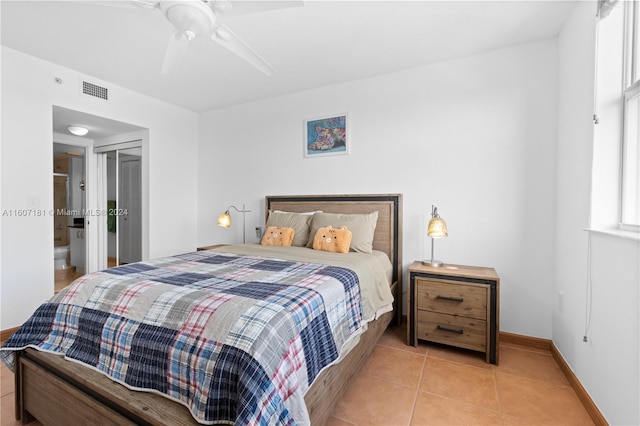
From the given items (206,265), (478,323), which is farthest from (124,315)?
(478,323)

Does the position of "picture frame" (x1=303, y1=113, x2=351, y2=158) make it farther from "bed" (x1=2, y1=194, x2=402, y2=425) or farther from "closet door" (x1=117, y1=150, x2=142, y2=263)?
"closet door" (x1=117, y1=150, x2=142, y2=263)

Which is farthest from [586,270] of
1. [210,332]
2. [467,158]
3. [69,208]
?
[69,208]

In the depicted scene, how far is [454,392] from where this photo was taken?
6.04 feet

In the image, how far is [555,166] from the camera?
2371 mm

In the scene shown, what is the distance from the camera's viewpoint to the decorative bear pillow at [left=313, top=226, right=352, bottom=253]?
102 inches

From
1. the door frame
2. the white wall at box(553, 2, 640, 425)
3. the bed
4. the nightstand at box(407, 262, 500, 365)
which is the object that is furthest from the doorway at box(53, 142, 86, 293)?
the white wall at box(553, 2, 640, 425)

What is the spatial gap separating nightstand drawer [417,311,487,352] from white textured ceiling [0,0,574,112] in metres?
2.33

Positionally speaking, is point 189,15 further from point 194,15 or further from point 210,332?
point 210,332

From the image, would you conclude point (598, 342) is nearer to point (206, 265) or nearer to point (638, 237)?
point (638, 237)

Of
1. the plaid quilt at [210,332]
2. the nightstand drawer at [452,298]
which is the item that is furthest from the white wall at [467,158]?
the plaid quilt at [210,332]

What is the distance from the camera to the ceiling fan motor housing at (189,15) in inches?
57.1

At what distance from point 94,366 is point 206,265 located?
31.8 inches

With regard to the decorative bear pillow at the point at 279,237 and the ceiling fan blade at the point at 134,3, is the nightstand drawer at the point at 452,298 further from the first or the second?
the ceiling fan blade at the point at 134,3

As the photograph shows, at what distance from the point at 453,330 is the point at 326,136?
2342 mm
